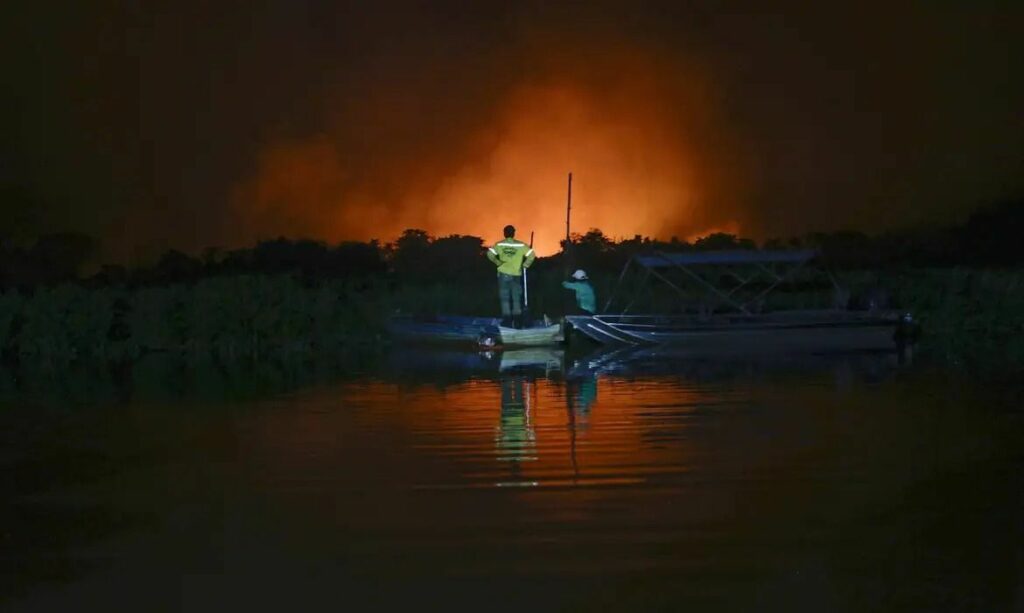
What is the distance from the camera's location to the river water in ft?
18.9

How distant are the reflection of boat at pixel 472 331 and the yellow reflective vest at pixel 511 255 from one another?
0.97m

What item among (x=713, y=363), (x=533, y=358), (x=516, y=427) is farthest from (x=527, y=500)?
(x=533, y=358)

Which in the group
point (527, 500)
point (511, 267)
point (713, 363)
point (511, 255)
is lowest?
point (527, 500)

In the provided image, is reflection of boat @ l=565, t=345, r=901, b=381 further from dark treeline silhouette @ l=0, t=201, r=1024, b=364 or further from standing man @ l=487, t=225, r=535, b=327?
dark treeline silhouette @ l=0, t=201, r=1024, b=364

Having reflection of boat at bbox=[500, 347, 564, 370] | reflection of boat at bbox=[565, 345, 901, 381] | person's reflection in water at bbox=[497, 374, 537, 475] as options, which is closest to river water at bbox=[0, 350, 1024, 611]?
person's reflection in water at bbox=[497, 374, 537, 475]

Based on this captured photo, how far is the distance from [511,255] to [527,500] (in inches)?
463

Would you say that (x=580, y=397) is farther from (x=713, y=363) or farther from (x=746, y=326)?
(x=746, y=326)

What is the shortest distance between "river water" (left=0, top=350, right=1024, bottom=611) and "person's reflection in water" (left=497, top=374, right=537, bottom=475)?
38 mm

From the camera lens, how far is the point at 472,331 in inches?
801

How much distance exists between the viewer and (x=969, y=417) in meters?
10.7

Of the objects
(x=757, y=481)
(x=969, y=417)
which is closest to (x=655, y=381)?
(x=969, y=417)

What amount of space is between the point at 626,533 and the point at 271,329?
1645 centimetres

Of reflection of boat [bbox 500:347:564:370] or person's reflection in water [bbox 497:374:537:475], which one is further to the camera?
Answer: reflection of boat [bbox 500:347:564:370]

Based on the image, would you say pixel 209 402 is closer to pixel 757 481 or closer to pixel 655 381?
pixel 655 381
